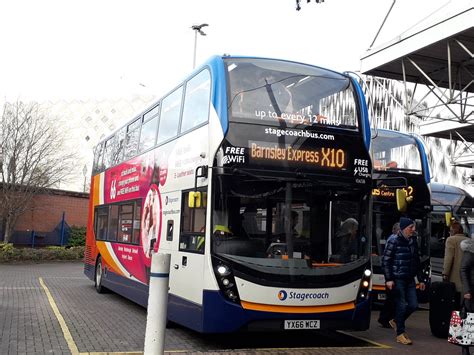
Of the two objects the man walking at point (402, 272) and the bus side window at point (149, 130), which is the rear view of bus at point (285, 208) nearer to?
the man walking at point (402, 272)

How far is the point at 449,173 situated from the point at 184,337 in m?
43.5

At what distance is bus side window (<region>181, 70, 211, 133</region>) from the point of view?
7.68 meters

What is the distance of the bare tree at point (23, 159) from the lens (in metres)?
27.6

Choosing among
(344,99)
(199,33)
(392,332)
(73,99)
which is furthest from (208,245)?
(73,99)

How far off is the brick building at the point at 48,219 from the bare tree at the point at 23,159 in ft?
3.39

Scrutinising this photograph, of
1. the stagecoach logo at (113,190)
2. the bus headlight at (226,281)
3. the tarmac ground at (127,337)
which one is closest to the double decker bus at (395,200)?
the tarmac ground at (127,337)

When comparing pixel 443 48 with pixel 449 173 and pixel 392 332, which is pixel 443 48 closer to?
pixel 392 332

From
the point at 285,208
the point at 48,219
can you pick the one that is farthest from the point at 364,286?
the point at 48,219

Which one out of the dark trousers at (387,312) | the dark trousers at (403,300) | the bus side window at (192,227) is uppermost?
the bus side window at (192,227)

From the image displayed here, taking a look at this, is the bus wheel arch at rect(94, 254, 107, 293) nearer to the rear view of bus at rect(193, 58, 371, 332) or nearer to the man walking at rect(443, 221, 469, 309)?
the rear view of bus at rect(193, 58, 371, 332)

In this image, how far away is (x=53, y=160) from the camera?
29.7 meters

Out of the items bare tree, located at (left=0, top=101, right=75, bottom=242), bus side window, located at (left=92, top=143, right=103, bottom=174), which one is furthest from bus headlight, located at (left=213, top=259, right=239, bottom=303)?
bare tree, located at (left=0, top=101, right=75, bottom=242)

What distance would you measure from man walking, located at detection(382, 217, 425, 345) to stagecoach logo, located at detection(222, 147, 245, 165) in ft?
9.12

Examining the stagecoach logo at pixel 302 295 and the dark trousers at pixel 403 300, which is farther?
the dark trousers at pixel 403 300
